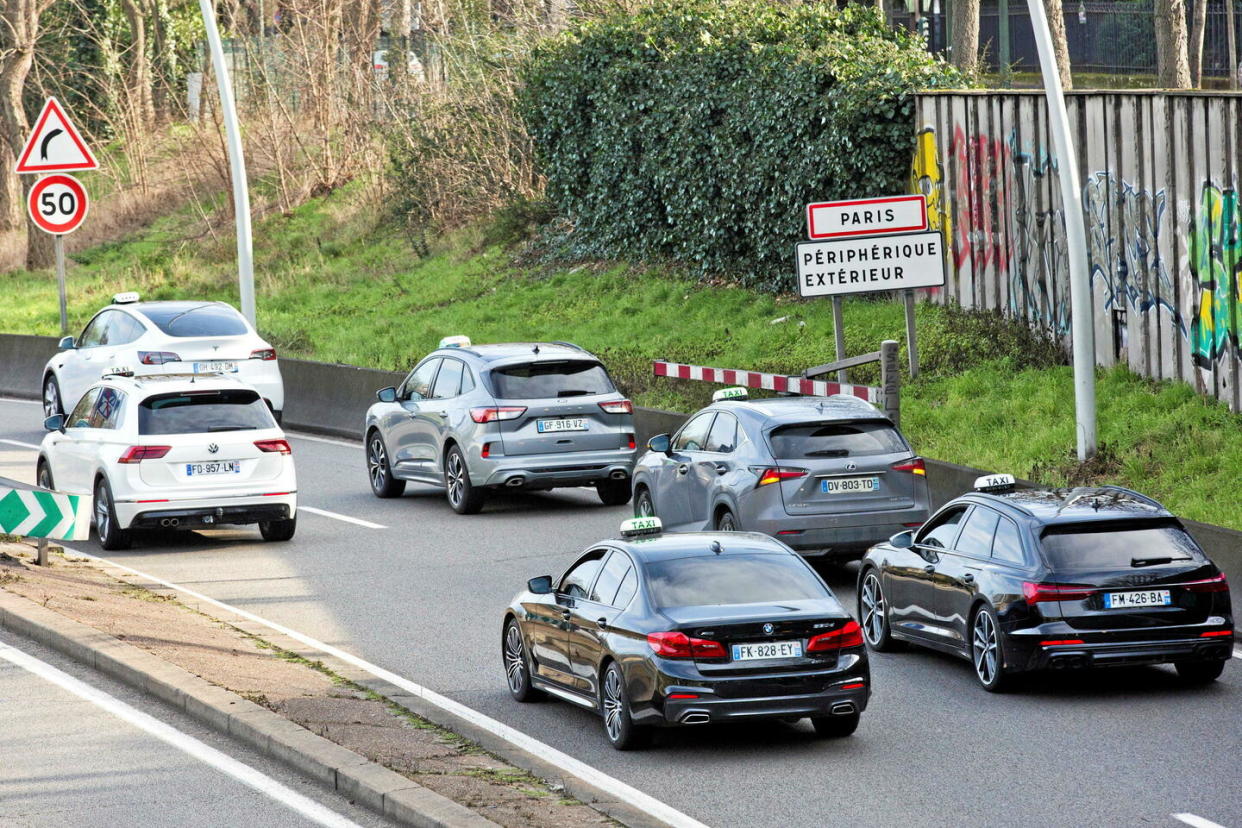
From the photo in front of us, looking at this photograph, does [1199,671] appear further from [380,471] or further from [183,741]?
[380,471]

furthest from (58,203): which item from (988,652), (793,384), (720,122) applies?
(988,652)

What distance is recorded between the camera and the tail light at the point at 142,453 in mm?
17312

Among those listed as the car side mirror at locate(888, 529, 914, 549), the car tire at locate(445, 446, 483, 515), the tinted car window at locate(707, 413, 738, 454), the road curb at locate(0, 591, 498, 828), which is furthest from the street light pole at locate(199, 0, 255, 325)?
the car side mirror at locate(888, 529, 914, 549)

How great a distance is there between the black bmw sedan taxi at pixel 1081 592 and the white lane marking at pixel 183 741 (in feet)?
14.9

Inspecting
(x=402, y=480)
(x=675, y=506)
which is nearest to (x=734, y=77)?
(x=402, y=480)

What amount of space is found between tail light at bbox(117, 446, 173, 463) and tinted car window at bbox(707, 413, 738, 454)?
16.7 feet

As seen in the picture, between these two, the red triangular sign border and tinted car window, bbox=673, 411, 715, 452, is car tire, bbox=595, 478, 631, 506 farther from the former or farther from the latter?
the red triangular sign border

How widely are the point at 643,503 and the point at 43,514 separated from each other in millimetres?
5371

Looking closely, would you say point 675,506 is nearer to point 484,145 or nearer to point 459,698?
point 459,698

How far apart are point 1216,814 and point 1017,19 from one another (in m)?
42.4

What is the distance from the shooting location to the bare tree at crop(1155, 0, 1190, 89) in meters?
32.3

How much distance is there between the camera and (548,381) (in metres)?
19.7

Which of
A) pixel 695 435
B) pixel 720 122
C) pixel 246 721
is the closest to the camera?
pixel 246 721

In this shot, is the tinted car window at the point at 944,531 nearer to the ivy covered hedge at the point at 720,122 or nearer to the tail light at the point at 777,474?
the tail light at the point at 777,474
